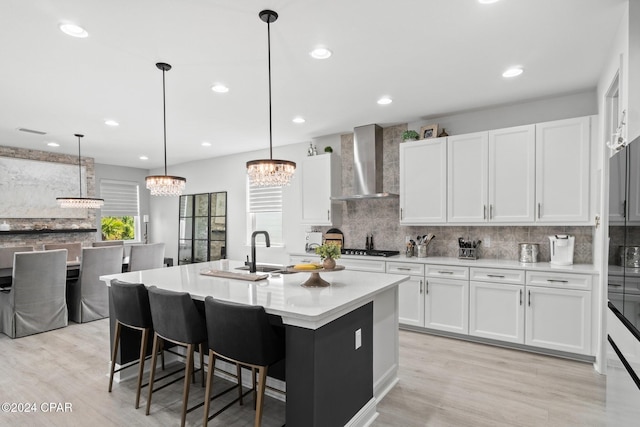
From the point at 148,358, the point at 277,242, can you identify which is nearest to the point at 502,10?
the point at 148,358

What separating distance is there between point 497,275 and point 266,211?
4.13 m

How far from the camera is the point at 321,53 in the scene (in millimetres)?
2793

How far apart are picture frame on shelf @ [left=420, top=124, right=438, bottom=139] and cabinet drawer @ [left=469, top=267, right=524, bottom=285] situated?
175 centimetres

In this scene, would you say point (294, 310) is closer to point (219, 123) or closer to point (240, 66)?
point (240, 66)

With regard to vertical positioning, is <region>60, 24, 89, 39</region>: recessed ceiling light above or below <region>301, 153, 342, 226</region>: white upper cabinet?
above

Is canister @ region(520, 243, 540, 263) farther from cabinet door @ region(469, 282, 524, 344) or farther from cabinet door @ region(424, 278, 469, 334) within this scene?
cabinet door @ region(424, 278, 469, 334)

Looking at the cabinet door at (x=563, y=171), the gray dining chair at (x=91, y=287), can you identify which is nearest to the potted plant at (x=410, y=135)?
the cabinet door at (x=563, y=171)

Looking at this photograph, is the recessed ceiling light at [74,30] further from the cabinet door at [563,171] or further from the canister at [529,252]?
the canister at [529,252]

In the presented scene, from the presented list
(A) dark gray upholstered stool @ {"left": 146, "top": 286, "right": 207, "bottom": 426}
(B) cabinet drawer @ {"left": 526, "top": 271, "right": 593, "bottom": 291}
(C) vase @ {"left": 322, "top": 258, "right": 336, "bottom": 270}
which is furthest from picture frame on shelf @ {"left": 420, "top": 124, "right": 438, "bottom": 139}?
(A) dark gray upholstered stool @ {"left": 146, "top": 286, "right": 207, "bottom": 426}

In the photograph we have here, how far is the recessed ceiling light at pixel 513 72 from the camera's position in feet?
10.1

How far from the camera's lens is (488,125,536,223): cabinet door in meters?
3.71

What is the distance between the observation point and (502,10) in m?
2.21

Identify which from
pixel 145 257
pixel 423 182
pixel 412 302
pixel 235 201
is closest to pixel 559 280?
pixel 412 302

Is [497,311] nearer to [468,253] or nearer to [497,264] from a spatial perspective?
[497,264]
